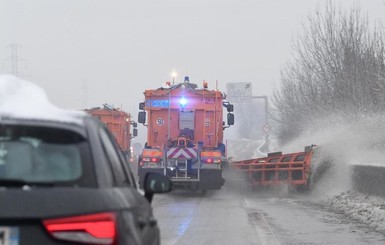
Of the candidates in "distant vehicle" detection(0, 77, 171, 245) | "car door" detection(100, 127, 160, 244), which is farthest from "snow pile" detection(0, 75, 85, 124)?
"car door" detection(100, 127, 160, 244)

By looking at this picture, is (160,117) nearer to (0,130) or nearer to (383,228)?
(383,228)

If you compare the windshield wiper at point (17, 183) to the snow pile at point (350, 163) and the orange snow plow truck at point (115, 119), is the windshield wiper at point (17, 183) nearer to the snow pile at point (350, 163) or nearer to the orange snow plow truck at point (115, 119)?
the snow pile at point (350, 163)

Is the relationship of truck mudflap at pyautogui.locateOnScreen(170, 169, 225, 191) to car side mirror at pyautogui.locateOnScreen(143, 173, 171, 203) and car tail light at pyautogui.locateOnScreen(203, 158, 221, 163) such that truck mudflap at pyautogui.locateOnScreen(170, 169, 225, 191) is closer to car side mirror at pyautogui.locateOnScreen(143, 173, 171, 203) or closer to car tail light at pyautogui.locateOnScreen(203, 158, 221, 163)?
car tail light at pyautogui.locateOnScreen(203, 158, 221, 163)

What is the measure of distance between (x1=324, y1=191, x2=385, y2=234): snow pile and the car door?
25.9 feet

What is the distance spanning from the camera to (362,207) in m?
14.5

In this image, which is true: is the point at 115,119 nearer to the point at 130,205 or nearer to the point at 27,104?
the point at 27,104

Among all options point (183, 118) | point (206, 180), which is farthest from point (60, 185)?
point (183, 118)

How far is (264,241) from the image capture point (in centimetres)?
1011

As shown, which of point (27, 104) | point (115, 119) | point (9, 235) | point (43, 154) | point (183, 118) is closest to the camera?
point (9, 235)

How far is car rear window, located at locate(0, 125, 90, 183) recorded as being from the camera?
359cm

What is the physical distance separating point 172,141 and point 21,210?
16623 mm

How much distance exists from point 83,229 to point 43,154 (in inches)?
24.1

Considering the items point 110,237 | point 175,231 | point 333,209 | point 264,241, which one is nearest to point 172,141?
point 333,209

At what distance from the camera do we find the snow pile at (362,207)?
1246cm
